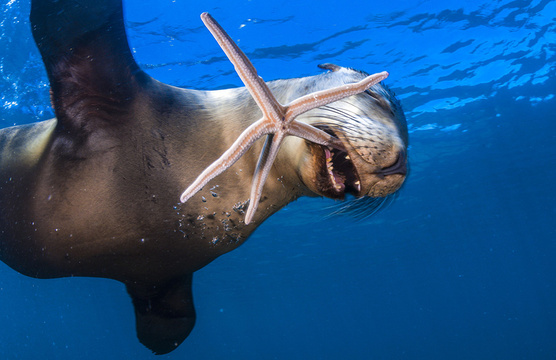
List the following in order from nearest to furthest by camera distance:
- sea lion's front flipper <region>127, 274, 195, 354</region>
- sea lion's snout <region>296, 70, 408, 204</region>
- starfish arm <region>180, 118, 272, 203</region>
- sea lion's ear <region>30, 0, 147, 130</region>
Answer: starfish arm <region>180, 118, 272, 203</region> → sea lion's snout <region>296, 70, 408, 204</region> → sea lion's ear <region>30, 0, 147, 130</region> → sea lion's front flipper <region>127, 274, 195, 354</region>

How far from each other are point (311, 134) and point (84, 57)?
5.47 ft

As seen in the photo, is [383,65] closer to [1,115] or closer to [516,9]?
[516,9]

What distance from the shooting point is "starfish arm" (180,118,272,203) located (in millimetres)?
1771

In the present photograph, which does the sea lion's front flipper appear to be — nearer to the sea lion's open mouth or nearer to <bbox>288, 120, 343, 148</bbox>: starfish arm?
the sea lion's open mouth

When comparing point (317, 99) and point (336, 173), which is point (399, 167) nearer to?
point (336, 173)

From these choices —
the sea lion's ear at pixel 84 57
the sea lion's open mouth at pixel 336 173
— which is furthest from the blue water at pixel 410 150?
the sea lion's ear at pixel 84 57

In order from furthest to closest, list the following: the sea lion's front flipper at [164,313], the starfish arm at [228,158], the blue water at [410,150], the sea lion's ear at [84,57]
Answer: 1. the blue water at [410,150]
2. the sea lion's front flipper at [164,313]
3. the sea lion's ear at [84,57]
4. the starfish arm at [228,158]

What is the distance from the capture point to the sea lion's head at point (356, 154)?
195cm

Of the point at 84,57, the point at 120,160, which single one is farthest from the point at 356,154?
the point at 84,57

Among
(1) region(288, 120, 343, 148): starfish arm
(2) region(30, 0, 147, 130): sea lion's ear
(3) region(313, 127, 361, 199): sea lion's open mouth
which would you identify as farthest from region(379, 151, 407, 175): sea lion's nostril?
(2) region(30, 0, 147, 130): sea lion's ear

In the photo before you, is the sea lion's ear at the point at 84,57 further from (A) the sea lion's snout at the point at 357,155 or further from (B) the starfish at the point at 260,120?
(A) the sea lion's snout at the point at 357,155

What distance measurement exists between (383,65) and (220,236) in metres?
10.2

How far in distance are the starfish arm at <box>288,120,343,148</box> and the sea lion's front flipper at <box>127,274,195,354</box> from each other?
2377 mm

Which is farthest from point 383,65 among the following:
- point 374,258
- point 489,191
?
point 374,258
